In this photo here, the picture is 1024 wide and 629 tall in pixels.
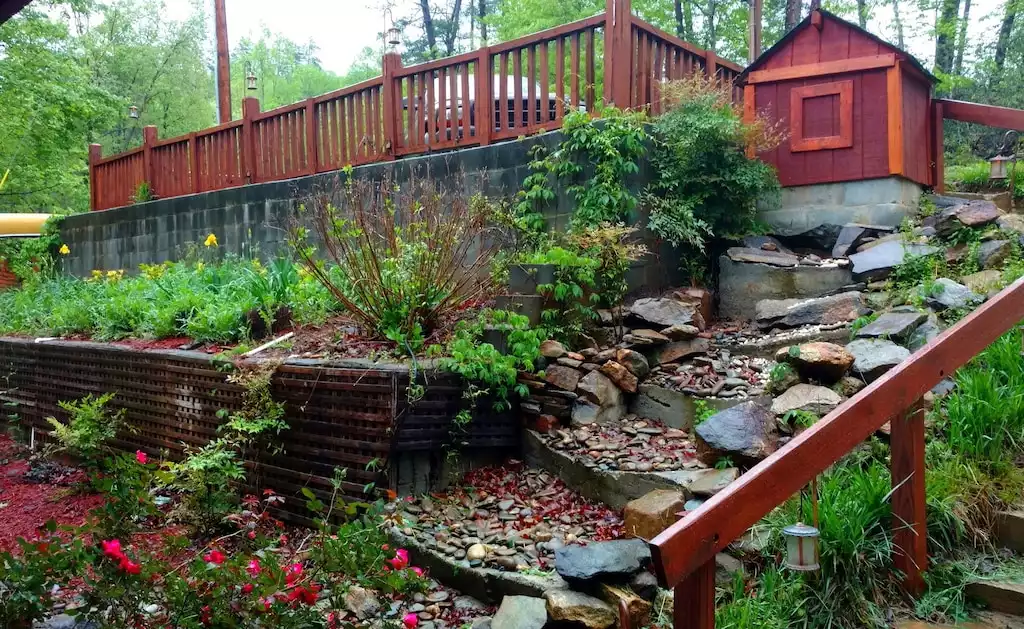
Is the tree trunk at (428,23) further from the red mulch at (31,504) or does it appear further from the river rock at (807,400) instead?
the river rock at (807,400)

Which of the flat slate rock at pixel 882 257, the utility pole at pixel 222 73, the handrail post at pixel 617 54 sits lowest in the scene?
the flat slate rock at pixel 882 257

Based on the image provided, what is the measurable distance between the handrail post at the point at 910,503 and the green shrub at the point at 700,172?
133 inches

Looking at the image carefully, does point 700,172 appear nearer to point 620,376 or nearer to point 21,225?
point 620,376

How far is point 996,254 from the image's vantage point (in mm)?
5035

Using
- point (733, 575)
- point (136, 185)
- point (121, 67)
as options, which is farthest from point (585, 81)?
point (121, 67)

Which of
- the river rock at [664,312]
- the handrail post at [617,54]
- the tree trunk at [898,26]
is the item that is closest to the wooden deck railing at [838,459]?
the river rock at [664,312]

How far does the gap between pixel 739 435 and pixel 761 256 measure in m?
2.67

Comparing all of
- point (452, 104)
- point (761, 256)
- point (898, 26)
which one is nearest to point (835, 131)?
point (761, 256)

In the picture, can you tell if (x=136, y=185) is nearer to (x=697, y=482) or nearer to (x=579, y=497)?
(x=579, y=497)

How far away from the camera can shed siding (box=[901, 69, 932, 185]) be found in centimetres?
639

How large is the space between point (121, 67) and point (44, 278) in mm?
12707

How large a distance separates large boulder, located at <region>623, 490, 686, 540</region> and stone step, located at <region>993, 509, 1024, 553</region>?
4.12ft

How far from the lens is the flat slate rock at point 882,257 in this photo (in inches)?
208

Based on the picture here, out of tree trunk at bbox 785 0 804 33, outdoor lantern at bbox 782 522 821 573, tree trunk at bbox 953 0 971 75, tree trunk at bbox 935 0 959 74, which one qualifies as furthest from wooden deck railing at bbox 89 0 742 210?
tree trunk at bbox 935 0 959 74
